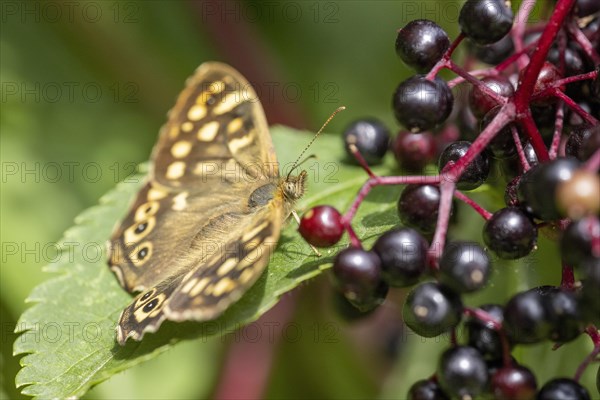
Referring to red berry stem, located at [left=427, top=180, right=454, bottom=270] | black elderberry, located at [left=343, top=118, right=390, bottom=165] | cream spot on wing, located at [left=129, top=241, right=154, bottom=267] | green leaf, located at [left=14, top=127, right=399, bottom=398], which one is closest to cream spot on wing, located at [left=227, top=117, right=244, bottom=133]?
green leaf, located at [left=14, top=127, right=399, bottom=398]

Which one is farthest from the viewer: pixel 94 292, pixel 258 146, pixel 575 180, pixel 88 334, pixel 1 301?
pixel 1 301

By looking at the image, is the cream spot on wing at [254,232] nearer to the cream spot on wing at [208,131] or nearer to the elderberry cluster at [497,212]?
the elderberry cluster at [497,212]

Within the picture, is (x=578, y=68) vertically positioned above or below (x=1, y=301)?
above

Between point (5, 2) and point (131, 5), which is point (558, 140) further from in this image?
point (5, 2)

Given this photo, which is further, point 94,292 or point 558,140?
point 94,292

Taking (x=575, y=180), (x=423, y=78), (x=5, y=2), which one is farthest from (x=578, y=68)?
(x=5, y=2)

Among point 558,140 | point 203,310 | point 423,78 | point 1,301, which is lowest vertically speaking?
point 1,301

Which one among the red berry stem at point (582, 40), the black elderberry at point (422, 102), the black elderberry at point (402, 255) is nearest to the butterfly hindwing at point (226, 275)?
the black elderberry at point (402, 255)
